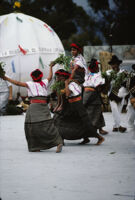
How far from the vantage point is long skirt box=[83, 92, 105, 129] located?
11.1m

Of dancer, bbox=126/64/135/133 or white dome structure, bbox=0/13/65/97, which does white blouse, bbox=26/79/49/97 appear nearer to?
dancer, bbox=126/64/135/133

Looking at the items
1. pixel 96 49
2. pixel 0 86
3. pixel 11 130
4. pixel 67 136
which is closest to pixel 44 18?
pixel 96 49

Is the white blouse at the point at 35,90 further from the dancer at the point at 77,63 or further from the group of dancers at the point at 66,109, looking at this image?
the dancer at the point at 77,63

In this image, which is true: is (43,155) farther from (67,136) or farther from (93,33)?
(93,33)

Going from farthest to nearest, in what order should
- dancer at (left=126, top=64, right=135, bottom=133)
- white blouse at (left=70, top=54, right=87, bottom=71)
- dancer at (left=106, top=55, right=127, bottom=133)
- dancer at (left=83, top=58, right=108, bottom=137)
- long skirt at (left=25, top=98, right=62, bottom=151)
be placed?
1. dancer at (left=106, top=55, right=127, bottom=133)
2. dancer at (left=83, top=58, right=108, bottom=137)
3. white blouse at (left=70, top=54, right=87, bottom=71)
4. long skirt at (left=25, top=98, right=62, bottom=151)
5. dancer at (left=126, top=64, right=135, bottom=133)

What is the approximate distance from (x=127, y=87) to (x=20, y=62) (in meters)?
12.9

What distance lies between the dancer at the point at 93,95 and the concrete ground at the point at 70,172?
89 cm

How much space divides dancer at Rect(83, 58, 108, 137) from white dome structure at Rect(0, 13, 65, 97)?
994cm

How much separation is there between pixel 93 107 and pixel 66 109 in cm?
151

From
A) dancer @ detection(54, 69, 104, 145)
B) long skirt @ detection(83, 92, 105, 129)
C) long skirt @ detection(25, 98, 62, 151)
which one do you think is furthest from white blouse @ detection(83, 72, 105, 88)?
long skirt @ detection(25, 98, 62, 151)

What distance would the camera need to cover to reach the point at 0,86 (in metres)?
18.0

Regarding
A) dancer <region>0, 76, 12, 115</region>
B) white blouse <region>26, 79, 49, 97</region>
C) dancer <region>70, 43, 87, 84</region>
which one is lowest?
dancer <region>0, 76, 12, 115</region>

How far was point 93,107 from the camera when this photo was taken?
36.6 ft

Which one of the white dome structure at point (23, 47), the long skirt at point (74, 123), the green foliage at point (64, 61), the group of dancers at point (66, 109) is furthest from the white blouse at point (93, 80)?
the white dome structure at point (23, 47)
